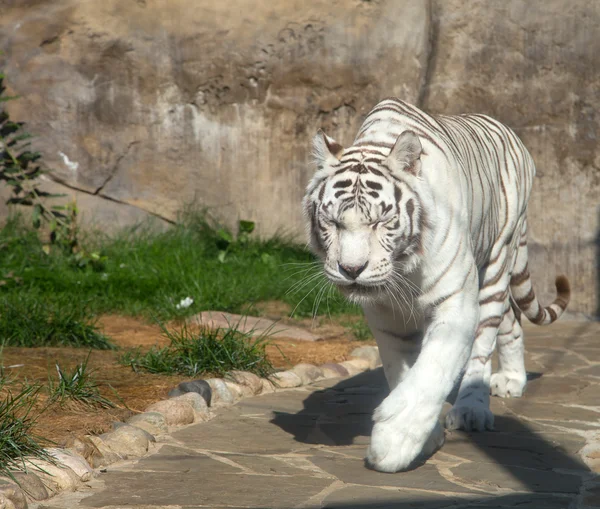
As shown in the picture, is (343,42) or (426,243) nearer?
(426,243)

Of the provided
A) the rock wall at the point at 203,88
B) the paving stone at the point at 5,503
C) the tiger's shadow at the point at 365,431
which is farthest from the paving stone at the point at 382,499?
the rock wall at the point at 203,88

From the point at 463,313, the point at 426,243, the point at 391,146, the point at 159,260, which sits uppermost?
the point at 391,146

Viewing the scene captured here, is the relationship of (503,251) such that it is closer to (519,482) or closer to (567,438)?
(567,438)

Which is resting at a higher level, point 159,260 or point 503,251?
point 503,251

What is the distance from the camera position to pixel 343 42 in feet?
27.2

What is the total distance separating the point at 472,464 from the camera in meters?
3.56

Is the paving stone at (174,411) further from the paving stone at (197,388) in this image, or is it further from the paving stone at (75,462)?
the paving stone at (75,462)

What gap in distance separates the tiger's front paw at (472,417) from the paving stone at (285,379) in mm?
1277

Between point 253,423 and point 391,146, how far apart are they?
4.90ft

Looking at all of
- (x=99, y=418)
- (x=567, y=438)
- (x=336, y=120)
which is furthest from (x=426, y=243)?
(x=336, y=120)

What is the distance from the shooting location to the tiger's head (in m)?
3.34

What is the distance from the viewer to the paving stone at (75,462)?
329 centimetres

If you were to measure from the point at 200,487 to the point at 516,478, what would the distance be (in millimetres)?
1149

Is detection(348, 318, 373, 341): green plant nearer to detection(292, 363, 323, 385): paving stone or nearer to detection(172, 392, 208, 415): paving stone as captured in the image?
detection(292, 363, 323, 385): paving stone
